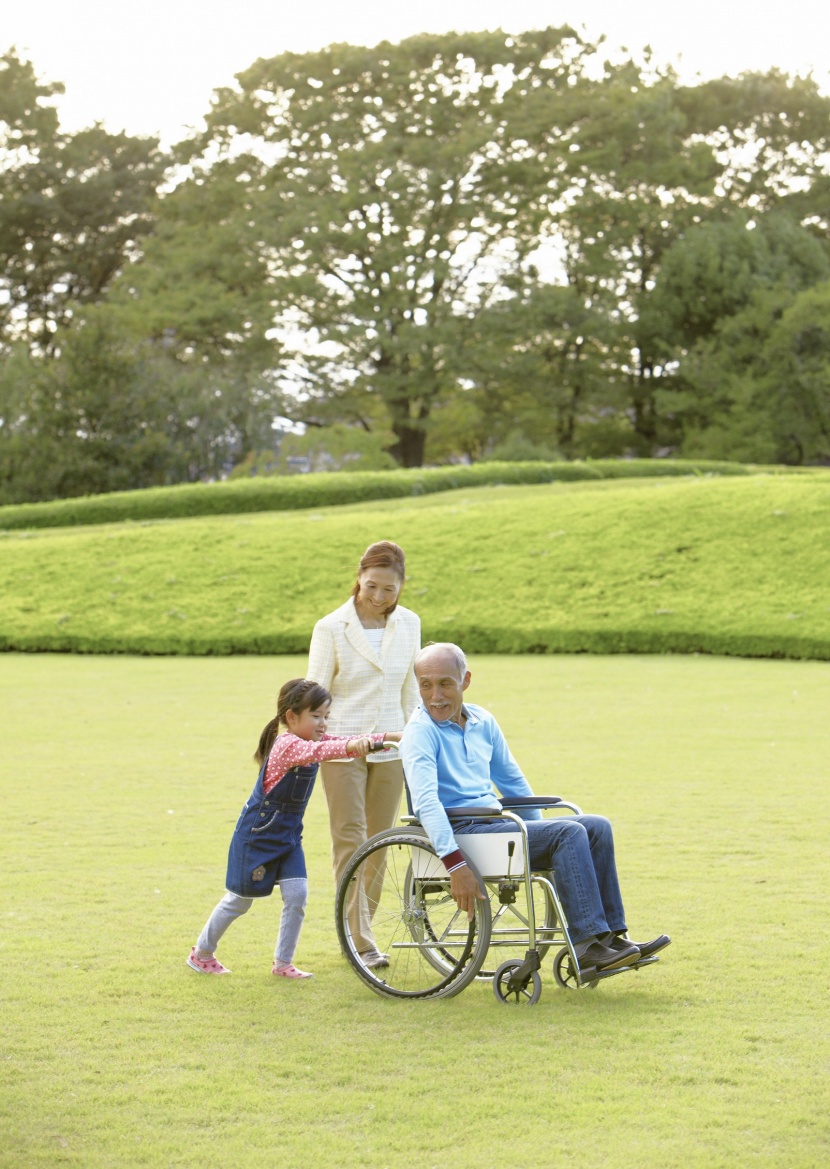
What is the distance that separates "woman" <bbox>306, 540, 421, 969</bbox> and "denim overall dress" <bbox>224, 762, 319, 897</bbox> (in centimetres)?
28

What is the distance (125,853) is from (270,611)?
11.2m

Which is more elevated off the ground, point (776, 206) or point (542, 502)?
point (776, 206)

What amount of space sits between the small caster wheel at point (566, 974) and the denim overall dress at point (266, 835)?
2.91 ft

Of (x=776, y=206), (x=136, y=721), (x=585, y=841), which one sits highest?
(x=776, y=206)

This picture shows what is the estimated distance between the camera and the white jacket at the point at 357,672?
506 cm

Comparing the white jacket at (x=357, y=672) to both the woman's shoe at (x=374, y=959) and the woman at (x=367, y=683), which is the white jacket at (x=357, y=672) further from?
the woman's shoe at (x=374, y=959)

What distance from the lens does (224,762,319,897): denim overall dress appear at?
464cm

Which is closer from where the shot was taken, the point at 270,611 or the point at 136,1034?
the point at 136,1034

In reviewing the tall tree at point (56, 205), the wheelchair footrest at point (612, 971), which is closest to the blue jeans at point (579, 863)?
the wheelchair footrest at point (612, 971)

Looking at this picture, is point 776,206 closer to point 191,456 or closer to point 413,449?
point 413,449

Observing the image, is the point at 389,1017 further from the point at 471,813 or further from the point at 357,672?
the point at 357,672

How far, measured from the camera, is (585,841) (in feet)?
14.4

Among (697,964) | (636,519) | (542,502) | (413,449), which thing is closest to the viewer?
(697,964)

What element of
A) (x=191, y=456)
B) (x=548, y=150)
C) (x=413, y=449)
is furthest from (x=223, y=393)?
(x=548, y=150)
